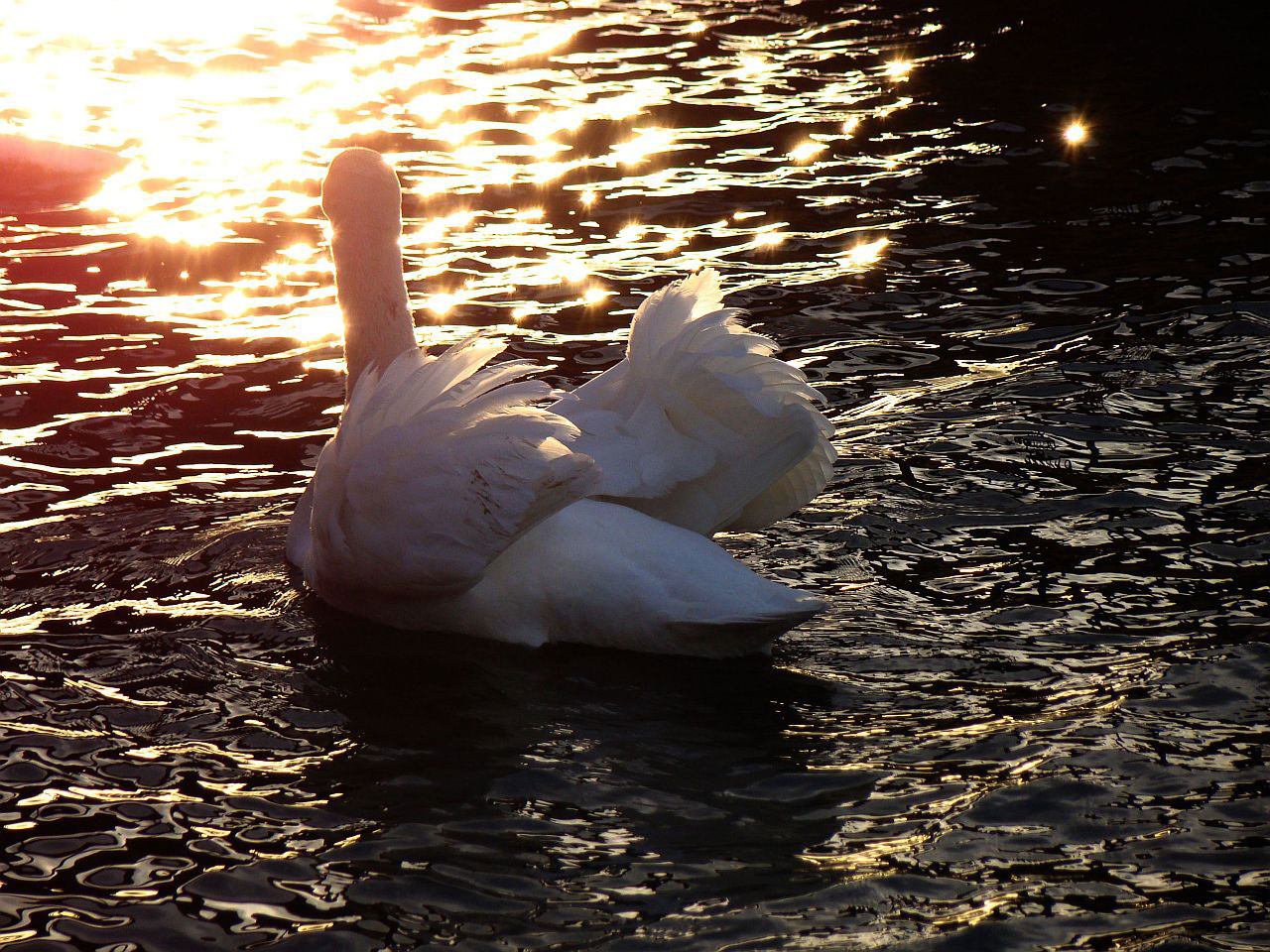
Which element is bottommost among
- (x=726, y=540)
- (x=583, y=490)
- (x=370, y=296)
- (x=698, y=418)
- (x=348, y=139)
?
(x=726, y=540)

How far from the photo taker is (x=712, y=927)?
5.16 meters

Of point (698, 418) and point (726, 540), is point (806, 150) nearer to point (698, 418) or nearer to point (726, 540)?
point (726, 540)

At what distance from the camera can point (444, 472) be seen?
6.90 metres

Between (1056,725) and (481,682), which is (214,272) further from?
(1056,725)

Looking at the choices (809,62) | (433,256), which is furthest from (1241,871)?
(809,62)

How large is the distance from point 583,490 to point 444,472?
58 cm

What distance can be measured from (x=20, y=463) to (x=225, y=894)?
4.79m

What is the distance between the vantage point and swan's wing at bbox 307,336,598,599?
6852 millimetres

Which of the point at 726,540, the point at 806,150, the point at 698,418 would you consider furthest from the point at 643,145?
the point at 698,418

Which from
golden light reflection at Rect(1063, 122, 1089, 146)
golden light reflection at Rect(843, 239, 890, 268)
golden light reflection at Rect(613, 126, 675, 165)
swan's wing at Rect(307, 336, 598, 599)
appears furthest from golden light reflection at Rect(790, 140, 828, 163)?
swan's wing at Rect(307, 336, 598, 599)

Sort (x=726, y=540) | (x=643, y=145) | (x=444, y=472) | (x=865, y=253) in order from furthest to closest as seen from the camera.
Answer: (x=643, y=145) < (x=865, y=253) < (x=726, y=540) < (x=444, y=472)

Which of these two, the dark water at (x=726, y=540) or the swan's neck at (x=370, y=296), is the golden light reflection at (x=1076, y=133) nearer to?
the dark water at (x=726, y=540)

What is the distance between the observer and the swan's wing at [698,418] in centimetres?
741

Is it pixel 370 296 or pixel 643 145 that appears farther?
pixel 643 145
